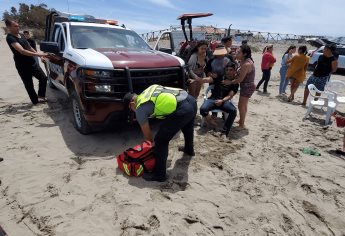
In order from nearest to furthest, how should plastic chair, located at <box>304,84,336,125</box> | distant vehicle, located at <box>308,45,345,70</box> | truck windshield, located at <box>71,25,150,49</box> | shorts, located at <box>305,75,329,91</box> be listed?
truck windshield, located at <box>71,25,150,49</box>
plastic chair, located at <box>304,84,336,125</box>
shorts, located at <box>305,75,329,91</box>
distant vehicle, located at <box>308,45,345,70</box>

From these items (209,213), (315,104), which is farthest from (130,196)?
(315,104)

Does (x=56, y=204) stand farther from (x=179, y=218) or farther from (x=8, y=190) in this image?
(x=179, y=218)

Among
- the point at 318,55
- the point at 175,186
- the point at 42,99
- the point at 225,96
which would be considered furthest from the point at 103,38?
the point at 318,55

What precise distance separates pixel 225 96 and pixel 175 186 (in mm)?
2518

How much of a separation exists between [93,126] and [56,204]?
5.01 feet

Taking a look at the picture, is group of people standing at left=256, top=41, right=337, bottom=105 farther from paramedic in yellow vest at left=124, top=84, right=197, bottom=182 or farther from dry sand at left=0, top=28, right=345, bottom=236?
paramedic in yellow vest at left=124, top=84, right=197, bottom=182

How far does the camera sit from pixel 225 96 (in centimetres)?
548

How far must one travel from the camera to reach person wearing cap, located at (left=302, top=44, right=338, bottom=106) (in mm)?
7020

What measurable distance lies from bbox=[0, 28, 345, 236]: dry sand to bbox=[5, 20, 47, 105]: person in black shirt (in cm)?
115

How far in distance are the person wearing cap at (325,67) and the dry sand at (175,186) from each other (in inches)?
83.5

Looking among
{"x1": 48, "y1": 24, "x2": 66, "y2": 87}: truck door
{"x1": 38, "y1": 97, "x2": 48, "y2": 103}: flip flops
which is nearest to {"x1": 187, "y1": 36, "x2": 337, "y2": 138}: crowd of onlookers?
{"x1": 48, "y1": 24, "x2": 66, "y2": 87}: truck door

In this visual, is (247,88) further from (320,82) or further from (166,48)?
(320,82)

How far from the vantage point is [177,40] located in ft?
46.7

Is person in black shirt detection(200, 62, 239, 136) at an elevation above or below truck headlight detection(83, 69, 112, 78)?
below
